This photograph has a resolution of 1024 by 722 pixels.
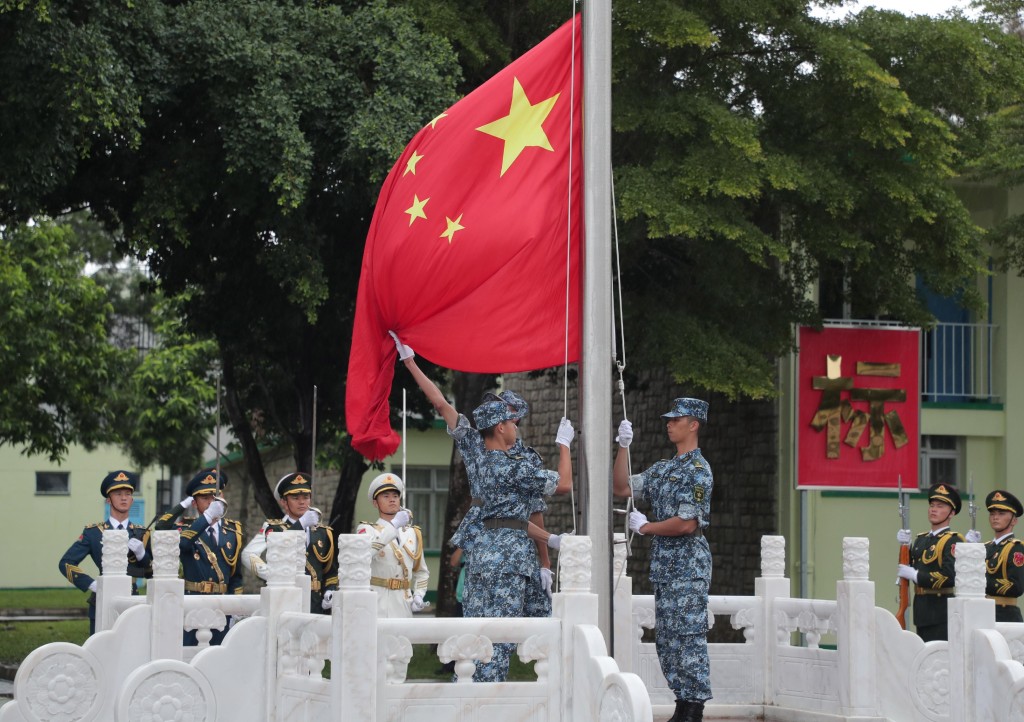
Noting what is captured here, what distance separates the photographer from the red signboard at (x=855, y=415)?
2272 cm

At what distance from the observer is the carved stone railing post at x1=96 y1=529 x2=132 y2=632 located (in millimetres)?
11945

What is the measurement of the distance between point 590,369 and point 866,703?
3.62m

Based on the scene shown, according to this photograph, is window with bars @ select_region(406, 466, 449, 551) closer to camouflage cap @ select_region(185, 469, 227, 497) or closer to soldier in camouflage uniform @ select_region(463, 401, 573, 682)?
camouflage cap @ select_region(185, 469, 227, 497)

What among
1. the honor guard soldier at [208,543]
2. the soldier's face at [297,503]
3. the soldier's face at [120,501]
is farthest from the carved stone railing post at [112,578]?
the soldier's face at [297,503]

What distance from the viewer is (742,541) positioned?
80.4 ft

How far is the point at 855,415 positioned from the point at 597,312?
14851 millimetres

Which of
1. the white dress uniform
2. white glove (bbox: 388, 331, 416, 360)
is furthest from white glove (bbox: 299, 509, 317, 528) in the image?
white glove (bbox: 388, 331, 416, 360)

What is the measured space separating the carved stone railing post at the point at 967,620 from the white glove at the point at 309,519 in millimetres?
5449

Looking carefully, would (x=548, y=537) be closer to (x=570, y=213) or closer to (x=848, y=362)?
(x=570, y=213)

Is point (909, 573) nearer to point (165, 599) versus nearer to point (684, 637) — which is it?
point (684, 637)

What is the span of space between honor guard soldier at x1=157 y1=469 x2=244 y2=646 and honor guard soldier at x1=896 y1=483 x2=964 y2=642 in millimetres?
5603

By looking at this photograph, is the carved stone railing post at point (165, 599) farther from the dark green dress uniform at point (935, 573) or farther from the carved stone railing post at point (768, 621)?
the dark green dress uniform at point (935, 573)

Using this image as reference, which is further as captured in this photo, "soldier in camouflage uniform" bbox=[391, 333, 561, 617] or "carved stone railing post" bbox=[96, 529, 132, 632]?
"carved stone railing post" bbox=[96, 529, 132, 632]

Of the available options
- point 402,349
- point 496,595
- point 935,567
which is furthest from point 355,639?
point 935,567
